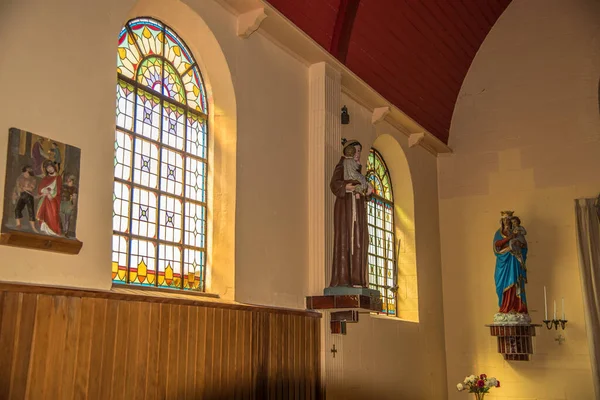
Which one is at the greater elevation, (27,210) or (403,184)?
(403,184)

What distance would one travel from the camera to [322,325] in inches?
328

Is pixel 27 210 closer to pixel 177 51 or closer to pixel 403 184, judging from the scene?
pixel 177 51

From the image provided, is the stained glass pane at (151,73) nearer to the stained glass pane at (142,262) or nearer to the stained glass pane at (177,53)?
the stained glass pane at (177,53)

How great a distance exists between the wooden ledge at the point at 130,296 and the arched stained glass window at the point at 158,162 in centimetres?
43

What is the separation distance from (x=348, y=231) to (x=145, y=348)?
3.02 meters

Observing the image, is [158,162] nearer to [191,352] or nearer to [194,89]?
[194,89]

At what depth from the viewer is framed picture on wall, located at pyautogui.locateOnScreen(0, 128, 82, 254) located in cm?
501

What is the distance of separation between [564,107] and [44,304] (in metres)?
9.47

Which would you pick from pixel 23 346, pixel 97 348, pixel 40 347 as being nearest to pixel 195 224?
pixel 97 348

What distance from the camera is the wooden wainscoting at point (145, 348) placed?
4.88m

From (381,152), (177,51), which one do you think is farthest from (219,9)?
(381,152)

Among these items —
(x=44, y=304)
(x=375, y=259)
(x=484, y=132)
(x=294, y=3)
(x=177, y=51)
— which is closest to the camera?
(x=44, y=304)

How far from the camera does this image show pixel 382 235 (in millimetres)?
11234

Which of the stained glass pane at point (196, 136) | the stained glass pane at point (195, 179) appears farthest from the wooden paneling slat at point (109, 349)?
the stained glass pane at point (196, 136)
